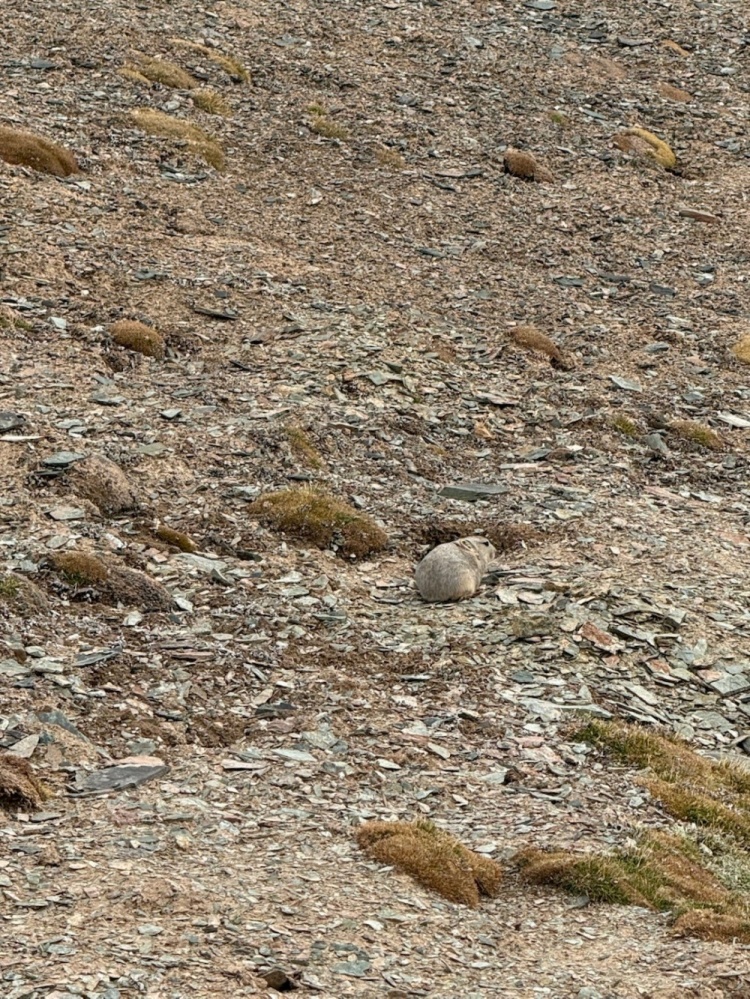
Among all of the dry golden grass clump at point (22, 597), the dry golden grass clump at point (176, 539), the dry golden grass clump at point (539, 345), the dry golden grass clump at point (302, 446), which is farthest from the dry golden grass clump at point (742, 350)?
the dry golden grass clump at point (22, 597)

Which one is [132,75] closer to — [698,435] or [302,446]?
[302,446]

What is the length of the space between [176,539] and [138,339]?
7.18 metres

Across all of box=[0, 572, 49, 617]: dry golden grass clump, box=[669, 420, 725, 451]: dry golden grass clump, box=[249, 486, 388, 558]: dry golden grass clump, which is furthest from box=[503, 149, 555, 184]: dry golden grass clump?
box=[0, 572, 49, 617]: dry golden grass clump

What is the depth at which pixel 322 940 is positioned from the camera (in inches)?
475

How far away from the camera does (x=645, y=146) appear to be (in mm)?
41000

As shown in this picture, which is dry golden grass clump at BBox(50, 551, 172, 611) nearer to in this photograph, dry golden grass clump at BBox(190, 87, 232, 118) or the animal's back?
the animal's back

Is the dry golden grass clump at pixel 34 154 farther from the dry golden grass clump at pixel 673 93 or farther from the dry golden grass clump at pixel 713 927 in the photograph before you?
the dry golden grass clump at pixel 713 927

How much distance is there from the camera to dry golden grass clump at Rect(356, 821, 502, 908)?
13.6 metres

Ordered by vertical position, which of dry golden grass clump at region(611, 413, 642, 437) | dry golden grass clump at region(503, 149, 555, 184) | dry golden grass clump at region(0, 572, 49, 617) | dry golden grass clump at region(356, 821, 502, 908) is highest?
dry golden grass clump at region(503, 149, 555, 184)

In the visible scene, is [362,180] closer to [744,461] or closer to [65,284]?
[65,284]

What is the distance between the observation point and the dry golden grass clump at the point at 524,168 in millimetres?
38344

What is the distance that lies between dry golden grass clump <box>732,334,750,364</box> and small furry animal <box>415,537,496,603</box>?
42.2ft

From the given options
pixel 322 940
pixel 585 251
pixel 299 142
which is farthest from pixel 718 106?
Result: pixel 322 940

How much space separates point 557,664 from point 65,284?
14.4 m
